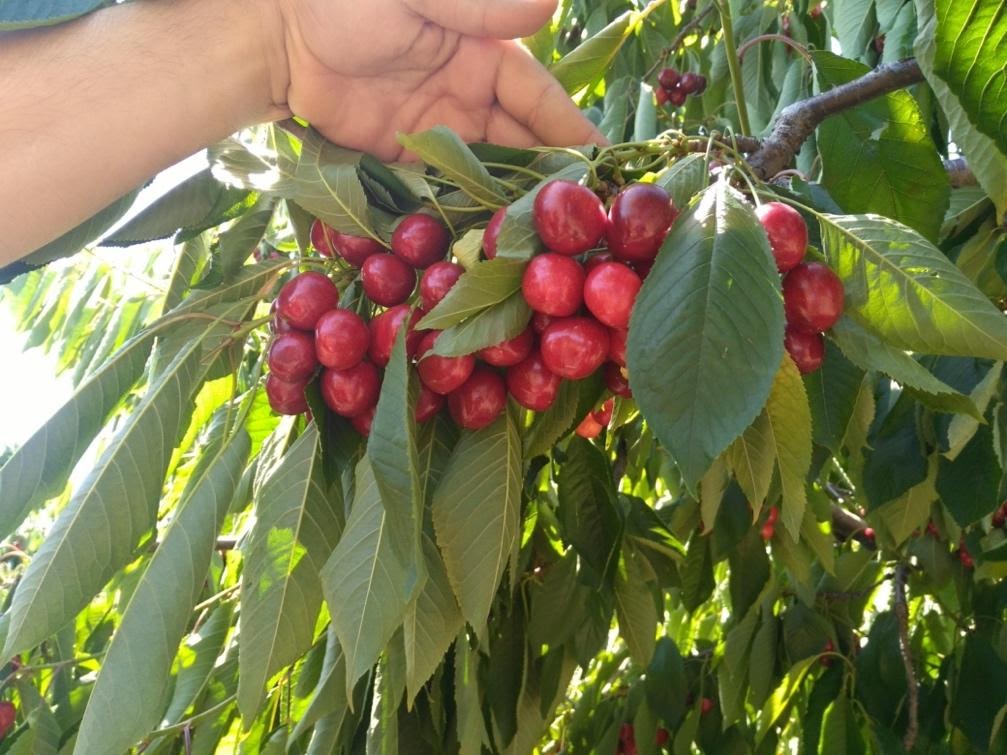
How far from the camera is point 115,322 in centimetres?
231

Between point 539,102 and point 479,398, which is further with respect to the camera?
point 539,102

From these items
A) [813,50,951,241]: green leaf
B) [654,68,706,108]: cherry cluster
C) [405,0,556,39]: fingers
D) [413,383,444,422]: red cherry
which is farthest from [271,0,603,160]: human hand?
[654,68,706,108]: cherry cluster

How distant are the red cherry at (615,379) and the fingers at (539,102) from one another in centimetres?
46

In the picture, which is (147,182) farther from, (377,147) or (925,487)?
(925,487)

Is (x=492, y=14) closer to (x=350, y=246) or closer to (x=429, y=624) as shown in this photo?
(x=350, y=246)

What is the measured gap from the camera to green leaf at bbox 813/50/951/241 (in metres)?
1.06

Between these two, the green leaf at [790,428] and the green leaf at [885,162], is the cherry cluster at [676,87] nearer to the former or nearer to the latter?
the green leaf at [885,162]

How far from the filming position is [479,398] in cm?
80

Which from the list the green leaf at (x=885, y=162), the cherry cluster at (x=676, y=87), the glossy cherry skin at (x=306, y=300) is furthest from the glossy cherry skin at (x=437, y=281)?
the cherry cluster at (x=676, y=87)

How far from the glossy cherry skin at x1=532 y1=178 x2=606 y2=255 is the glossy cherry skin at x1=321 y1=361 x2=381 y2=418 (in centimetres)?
21

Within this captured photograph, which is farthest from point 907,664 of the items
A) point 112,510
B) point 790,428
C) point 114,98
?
point 114,98

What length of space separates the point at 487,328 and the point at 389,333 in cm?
14

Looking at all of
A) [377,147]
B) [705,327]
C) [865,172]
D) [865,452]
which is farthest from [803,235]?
[865,452]

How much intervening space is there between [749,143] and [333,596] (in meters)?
0.64
